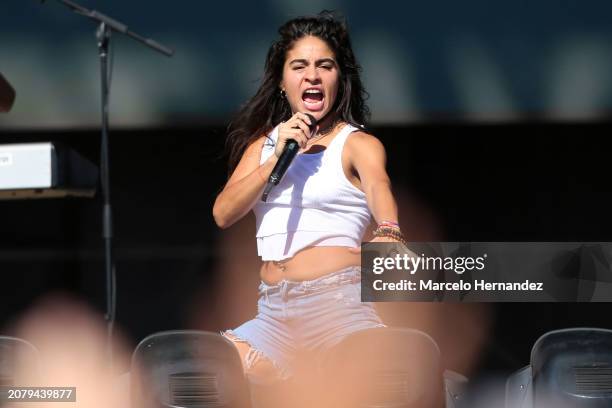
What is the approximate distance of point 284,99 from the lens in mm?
2084

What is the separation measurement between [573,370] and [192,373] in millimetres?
697

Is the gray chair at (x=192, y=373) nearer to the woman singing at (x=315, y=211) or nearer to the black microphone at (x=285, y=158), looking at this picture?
the woman singing at (x=315, y=211)

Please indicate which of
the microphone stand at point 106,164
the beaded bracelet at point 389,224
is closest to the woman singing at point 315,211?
the beaded bracelet at point 389,224

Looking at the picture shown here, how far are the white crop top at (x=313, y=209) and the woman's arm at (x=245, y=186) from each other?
0.13 feet

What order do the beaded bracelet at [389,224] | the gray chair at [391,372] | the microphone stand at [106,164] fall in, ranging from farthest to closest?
the microphone stand at [106,164], the beaded bracelet at [389,224], the gray chair at [391,372]

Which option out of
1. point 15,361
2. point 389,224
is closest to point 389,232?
point 389,224

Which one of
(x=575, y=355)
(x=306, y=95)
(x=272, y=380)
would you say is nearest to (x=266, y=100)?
(x=306, y=95)

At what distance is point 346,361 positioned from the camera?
1.81 metres

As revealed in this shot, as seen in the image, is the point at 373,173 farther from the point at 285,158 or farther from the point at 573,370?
the point at 573,370

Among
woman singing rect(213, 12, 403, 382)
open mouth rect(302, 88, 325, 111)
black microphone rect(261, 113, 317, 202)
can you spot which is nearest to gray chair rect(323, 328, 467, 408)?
woman singing rect(213, 12, 403, 382)

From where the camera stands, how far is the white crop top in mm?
1928

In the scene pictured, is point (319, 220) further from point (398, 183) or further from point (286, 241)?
point (398, 183)

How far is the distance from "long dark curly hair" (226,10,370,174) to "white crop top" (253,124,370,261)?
0.34 feet

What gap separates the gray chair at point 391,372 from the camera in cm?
177
